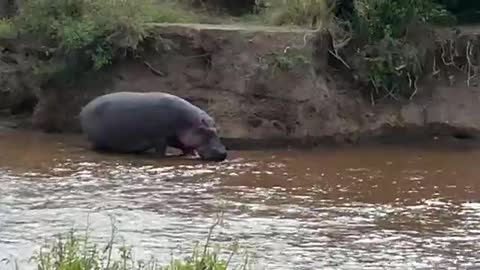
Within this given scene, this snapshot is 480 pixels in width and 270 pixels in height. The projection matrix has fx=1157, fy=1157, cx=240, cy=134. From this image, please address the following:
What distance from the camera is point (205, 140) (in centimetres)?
1071

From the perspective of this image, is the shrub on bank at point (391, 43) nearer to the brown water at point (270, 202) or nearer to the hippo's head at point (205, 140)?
the brown water at point (270, 202)

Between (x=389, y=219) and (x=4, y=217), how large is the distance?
2.64 meters

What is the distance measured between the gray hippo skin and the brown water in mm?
233

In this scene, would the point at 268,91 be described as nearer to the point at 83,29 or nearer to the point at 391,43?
the point at 391,43

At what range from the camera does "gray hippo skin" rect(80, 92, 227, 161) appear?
10.8 metres

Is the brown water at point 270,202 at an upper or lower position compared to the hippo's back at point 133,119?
lower

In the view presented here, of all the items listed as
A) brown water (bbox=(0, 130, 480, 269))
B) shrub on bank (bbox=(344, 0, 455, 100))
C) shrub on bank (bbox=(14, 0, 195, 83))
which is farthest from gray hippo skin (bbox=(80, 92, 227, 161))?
shrub on bank (bbox=(344, 0, 455, 100))

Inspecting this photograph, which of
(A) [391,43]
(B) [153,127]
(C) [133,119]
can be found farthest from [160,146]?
(A) [391,43]

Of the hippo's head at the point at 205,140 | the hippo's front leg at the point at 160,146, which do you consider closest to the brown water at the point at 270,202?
the hippo's head at the point at 205,140

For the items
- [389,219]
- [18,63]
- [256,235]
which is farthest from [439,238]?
[18,63]

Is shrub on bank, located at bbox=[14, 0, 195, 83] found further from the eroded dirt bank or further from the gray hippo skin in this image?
the gray hippo skin

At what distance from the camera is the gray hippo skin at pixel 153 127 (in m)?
10.8

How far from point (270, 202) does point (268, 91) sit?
3.61 m

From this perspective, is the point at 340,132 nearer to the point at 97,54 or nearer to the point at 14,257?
the point at 97,54
